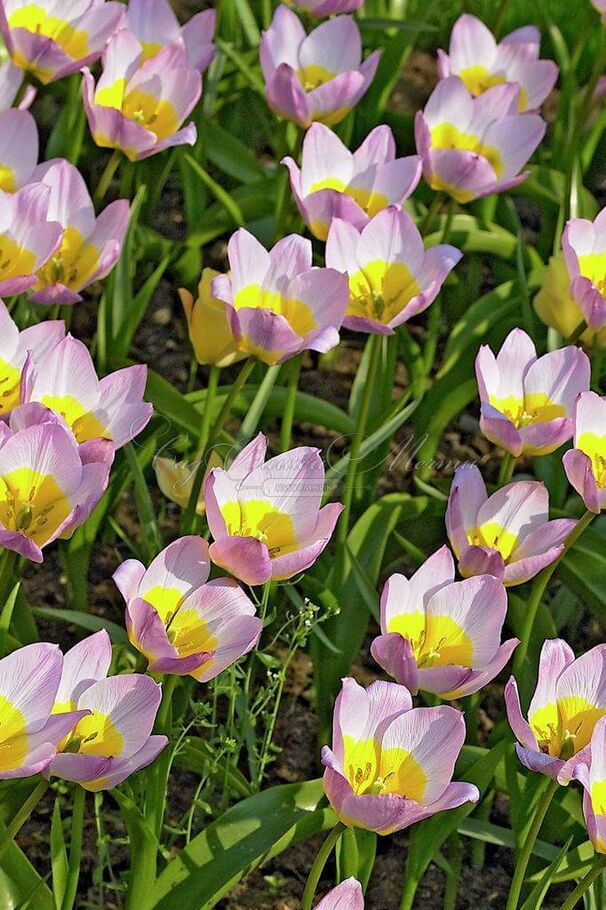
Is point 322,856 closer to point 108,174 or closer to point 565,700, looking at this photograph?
point 565,700

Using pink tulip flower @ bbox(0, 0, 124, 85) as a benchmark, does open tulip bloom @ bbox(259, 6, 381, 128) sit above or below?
below

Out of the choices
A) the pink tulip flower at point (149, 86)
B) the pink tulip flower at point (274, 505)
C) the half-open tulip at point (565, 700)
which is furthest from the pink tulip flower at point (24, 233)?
the half-open tulip at point (565, 700)

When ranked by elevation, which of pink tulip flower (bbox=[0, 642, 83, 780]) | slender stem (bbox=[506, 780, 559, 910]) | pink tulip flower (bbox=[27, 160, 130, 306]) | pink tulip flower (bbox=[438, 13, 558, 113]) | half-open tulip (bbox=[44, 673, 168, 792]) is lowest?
slender stem (bbox=[506, 780, 559, 910])

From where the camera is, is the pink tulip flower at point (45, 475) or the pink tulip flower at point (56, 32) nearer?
the pink tulip flower at point (45, 475)

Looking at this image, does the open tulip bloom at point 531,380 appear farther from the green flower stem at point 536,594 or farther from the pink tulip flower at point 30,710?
the pink tulip flower at point 30,710

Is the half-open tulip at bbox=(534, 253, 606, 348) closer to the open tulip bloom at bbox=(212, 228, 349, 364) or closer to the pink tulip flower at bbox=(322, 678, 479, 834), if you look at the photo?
the open tulip bloom at bbox=(212, 228, 349, 364)

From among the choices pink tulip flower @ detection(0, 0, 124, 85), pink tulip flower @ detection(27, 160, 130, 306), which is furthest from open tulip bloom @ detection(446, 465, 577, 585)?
pink tulip flower @ detection(0, 0, 124, 85)
